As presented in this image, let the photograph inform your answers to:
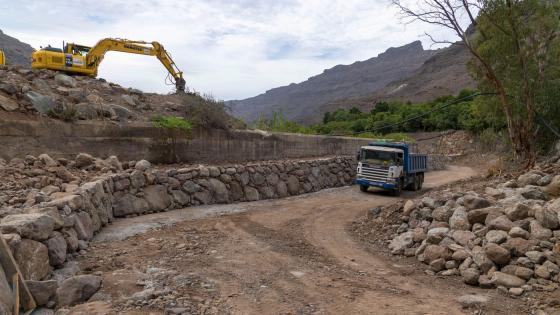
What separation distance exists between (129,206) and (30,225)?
6051 millimetres

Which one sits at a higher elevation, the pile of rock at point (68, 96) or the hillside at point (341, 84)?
the hillside at point (341, 84)

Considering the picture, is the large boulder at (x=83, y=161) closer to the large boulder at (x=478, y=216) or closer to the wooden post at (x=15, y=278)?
the wooden post at (x=15, y=278)

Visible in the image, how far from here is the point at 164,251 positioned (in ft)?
29.2

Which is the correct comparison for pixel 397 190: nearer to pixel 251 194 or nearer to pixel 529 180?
pixel 251 194

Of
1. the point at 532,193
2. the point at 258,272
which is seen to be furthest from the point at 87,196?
the point at 532,193

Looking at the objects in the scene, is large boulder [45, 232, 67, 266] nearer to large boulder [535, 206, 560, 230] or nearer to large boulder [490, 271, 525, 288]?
large boulder [490, 271, 525, 288]

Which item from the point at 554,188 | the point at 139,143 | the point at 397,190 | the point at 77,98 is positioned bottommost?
the point at 397,190

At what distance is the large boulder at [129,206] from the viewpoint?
12.2 m

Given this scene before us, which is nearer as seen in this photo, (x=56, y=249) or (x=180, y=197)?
(x=56, y=249)

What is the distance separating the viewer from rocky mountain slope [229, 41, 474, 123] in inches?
3954

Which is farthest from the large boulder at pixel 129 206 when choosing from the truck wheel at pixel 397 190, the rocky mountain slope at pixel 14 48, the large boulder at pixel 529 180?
the rocky mountain slope at pixel 14 48

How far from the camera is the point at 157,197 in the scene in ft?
44.2

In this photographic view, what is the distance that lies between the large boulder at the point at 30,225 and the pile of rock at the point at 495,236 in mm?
6529

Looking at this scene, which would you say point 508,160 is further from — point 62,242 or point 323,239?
point 62,242
